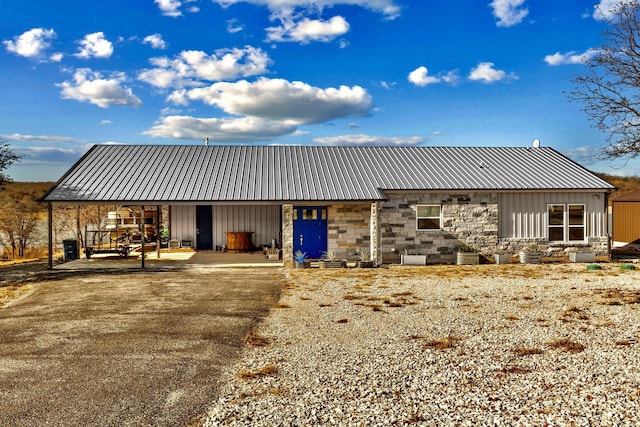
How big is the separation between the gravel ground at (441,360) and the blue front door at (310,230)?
6.56 meters

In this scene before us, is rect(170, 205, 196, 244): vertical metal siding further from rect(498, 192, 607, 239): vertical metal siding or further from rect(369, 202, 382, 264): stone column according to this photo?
rect(498, 192, 607, 239): vertical metal siding

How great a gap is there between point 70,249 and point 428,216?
15.5 m

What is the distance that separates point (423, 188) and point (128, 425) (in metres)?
16.0

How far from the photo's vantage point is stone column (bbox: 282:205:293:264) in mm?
19031

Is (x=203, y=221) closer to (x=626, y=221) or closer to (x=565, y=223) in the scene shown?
(x=565, y=223)

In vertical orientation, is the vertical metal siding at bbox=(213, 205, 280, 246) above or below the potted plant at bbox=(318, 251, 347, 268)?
above

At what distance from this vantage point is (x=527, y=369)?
288 inches

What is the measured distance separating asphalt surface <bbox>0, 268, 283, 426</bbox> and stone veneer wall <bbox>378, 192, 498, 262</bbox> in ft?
20.9

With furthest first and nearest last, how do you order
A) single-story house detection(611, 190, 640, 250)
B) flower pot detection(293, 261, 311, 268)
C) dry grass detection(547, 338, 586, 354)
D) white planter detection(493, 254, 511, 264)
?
single-story house detection(611, 190, 640, 250)
white planter detection(493, 254, 511, 264)
flower pot detection(293, 261, 311, 268)
dry grass detection(547, 338, 586, 354)

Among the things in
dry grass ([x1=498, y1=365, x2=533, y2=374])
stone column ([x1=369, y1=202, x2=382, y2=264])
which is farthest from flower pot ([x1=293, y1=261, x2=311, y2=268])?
dry grass ([x1=498, y1=365, x2=533, y2=374])

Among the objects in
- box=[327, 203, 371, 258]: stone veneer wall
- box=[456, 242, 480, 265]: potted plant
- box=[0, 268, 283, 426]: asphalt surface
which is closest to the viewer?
box=[0, 268, 283, 426]: asphalt surface

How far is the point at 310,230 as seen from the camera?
20.3 m

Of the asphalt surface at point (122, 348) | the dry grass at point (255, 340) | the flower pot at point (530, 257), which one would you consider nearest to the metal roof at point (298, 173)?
the flower pot at point (530, 257)

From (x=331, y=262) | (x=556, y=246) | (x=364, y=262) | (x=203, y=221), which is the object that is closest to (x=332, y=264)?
(x=331, y=262)
